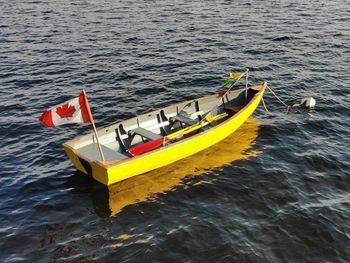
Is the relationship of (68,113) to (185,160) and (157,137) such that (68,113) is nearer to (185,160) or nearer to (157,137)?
(157,137)

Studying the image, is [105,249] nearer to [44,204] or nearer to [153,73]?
[44,204]

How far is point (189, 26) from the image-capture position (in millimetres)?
42562

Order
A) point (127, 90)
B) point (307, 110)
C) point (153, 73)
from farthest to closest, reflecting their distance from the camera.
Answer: point (153, 73) → point (127, 90) → point (307, 110)

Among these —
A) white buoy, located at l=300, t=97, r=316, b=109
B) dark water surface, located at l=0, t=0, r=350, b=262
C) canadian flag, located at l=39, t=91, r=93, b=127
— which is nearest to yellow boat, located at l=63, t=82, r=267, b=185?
dark water surface, located at l=0, t=0, r=350, b=262

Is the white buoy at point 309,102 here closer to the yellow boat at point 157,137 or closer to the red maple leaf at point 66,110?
the yellow boat at point 157,137

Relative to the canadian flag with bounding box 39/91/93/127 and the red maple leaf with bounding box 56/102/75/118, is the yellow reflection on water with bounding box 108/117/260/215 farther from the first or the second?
the red maple leaf with bounding box 56/102/75/118

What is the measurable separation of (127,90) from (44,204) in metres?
13.2

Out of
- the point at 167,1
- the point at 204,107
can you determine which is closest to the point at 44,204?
the point at 204,107

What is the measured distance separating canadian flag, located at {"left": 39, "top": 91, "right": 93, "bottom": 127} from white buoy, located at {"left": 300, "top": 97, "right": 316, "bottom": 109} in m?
14.8

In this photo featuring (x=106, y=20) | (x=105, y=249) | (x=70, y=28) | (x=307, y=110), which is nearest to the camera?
(x=105, y=249)

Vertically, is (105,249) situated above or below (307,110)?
above

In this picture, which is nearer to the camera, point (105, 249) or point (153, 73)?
point (105, 249)

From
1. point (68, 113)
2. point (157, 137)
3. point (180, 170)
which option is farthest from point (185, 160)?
point (68, 113)

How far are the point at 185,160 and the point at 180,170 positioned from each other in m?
0.94
